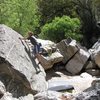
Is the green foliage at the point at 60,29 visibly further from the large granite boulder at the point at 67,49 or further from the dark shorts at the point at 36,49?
the dark shorts at the point at 36,49

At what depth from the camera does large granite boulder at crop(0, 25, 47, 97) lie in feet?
62.6

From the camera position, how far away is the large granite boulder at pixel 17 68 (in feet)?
62.6

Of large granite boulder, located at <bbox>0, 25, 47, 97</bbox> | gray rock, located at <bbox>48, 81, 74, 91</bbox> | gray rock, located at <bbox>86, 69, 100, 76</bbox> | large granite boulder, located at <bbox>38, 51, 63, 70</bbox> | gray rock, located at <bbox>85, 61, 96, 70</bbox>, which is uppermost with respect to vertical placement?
large granite boulder, located at <bbox>0, 25, 47, 97</bbox>

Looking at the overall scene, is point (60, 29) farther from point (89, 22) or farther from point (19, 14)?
point (89, 22)

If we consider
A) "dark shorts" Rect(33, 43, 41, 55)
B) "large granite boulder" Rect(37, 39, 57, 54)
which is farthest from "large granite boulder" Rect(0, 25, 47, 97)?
"large granite boulder" Rect(37, 39, 57, 54)

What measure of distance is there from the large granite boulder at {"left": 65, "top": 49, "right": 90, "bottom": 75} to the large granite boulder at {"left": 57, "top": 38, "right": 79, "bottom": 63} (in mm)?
291

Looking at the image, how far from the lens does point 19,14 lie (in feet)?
97.7

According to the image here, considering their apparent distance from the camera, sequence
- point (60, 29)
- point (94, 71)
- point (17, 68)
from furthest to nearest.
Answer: point (60, 29) < point (94, 71) < point (17, 68)

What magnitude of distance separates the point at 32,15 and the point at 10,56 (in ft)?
36.0

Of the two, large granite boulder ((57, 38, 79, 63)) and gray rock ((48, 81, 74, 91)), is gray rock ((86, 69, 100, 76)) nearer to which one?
large granite boulder ((57, 38, 79, 63))

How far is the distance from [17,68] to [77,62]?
320 inches

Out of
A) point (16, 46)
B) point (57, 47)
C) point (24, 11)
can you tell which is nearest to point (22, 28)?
point (24, 11)

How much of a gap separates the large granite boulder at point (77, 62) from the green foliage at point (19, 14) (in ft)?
15.9

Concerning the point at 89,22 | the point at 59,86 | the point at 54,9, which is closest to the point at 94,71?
the point at 59,86
